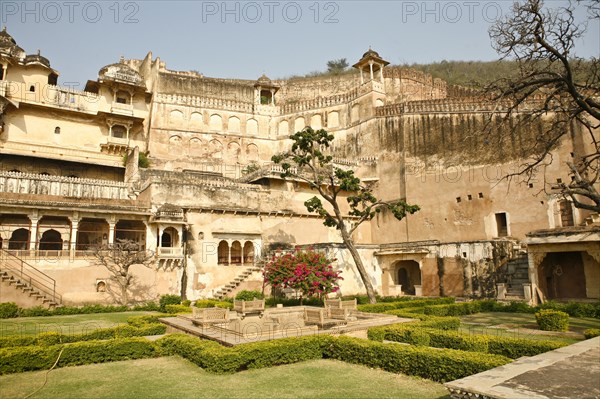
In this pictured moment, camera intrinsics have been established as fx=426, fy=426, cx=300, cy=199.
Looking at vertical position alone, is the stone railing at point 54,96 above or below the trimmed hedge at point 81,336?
above

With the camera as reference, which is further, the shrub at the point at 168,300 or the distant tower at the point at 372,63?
the distant tower at the point at 372,63

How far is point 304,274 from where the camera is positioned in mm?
21781

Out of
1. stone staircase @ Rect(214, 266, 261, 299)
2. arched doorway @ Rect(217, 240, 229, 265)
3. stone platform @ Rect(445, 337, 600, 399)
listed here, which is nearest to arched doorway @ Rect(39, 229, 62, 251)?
arched doorway @ Rect(217, 240, 229, 265)

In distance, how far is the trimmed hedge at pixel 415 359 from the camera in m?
7.84

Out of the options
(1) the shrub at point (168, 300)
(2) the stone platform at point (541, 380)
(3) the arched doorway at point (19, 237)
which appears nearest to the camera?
(2) the stone platform at point (541, 380)

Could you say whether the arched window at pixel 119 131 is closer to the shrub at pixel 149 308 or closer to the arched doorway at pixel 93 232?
the arched doorway at pixel 93 232

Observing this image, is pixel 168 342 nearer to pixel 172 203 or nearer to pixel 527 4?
pixel 527 4

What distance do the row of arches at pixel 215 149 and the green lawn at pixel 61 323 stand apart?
72.5 ft

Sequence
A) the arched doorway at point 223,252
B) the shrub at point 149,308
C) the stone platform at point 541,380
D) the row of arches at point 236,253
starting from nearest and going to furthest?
the stone platform at point 541,380 < the shrub at point 149,308 < the row of arches at point 236,253 < the arched doorway at point 223,252

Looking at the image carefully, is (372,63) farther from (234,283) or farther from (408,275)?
(234,283)

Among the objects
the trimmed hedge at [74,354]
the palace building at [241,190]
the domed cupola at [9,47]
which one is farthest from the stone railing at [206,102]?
the trimmed hedge at [74,354]

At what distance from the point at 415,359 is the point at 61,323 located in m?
14.7

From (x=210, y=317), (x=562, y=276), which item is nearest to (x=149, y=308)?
(x=210, y=317)

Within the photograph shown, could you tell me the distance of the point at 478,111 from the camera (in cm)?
3081
